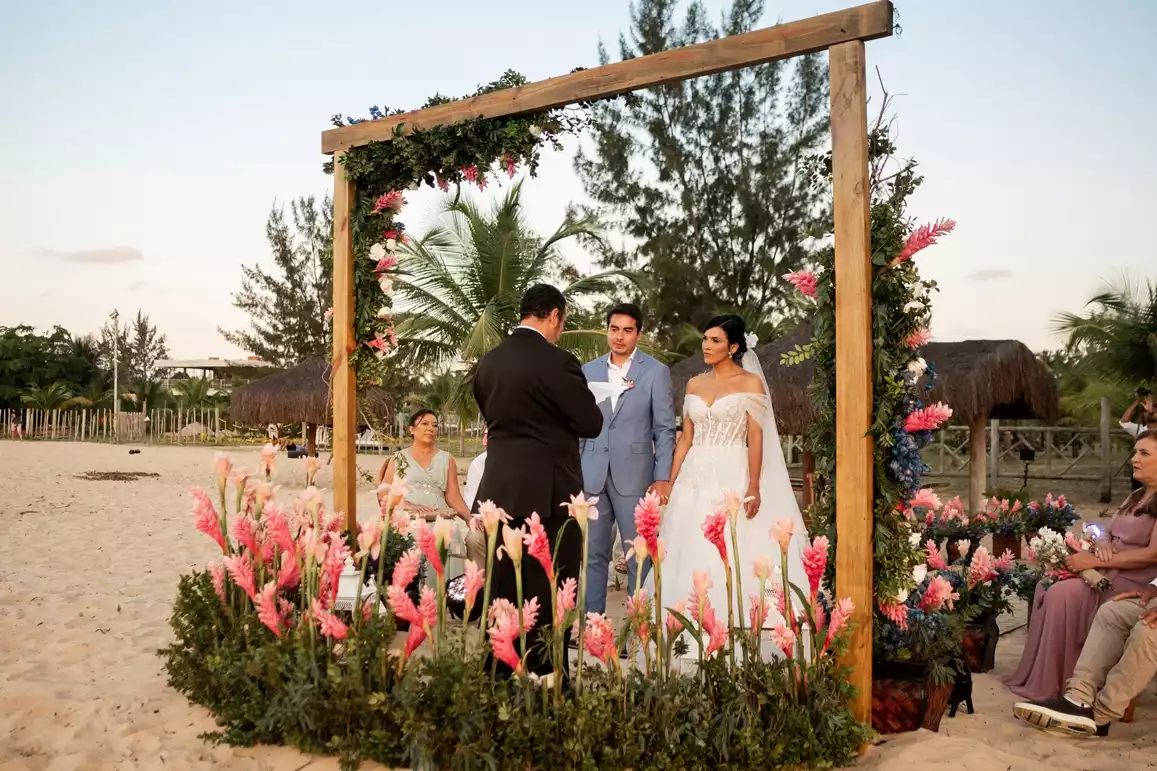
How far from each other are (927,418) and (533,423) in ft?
5.50

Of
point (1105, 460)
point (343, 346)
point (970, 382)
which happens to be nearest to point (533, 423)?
point (343, 346)

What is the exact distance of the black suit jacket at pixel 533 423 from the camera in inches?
153

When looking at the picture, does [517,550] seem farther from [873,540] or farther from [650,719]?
[873,540]

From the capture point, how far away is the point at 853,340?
12.5ft

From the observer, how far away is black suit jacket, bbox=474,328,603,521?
12.8 ft

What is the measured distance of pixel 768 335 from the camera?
87.4 ft

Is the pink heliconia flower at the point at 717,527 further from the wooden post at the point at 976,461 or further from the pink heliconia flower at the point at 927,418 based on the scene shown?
the wooden post at the point at 976,461

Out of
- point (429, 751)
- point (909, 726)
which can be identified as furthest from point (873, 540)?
point (429, 751)

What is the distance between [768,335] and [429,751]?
24424 mm

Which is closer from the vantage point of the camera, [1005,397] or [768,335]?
[1005,397]

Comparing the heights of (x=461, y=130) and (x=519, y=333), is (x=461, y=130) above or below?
above

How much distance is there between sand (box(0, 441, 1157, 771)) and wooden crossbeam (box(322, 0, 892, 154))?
2.99 m

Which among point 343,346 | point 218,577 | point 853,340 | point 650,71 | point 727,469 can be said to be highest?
point 650,71

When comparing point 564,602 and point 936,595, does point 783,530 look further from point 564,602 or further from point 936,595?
point 936,595
